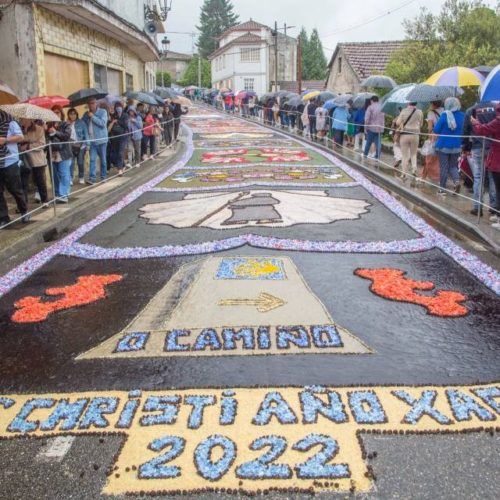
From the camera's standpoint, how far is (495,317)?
4.98 m

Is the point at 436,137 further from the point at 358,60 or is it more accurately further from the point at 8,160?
the point at 358,60

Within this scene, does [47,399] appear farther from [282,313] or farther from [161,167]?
[161,167]

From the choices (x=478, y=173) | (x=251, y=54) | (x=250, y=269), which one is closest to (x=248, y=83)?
(x=251, y=54)

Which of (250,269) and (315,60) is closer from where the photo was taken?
(250,269)

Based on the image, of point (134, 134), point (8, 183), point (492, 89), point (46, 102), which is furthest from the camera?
point (134, 134)

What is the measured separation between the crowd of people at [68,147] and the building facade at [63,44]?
118 centimetres

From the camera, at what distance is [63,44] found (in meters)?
13.9

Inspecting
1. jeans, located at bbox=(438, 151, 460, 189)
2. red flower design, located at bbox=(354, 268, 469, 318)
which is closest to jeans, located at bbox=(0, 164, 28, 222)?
red flower design, located at bbox=(354, 268, 469, 318)

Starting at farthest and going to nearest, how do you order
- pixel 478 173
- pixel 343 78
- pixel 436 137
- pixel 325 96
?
pixel 343 78 → pixel 325 96 → pixel 436 137 → pixel 478 173

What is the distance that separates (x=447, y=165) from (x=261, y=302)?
6.00m

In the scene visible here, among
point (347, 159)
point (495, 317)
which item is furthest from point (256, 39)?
point (495, 317)

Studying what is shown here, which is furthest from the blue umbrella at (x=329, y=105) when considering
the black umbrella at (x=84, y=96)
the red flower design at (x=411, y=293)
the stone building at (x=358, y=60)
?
the red flower design at (x=411, y=293)

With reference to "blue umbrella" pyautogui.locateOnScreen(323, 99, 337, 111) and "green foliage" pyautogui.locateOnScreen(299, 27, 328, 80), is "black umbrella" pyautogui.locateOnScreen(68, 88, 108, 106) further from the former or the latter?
"green foliage" pyautogui.locateOnScreen(299, 27, 328, 80)

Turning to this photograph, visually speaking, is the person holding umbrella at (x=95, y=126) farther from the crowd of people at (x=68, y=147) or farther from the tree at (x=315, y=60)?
the tree at (x=315, y=60)
